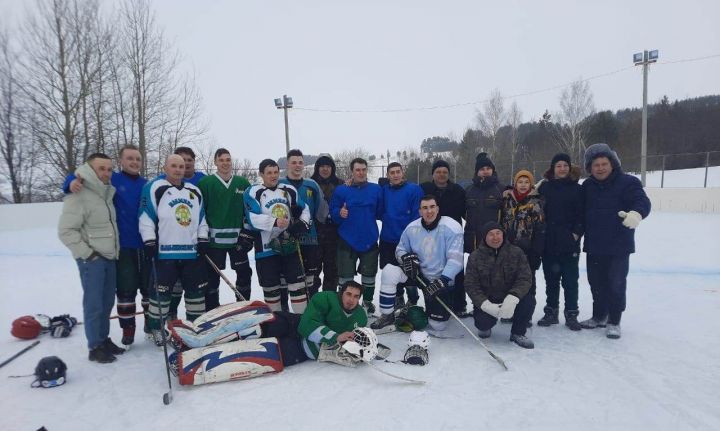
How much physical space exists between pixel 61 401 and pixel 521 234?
12.0 feet

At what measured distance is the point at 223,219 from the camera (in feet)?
12.0

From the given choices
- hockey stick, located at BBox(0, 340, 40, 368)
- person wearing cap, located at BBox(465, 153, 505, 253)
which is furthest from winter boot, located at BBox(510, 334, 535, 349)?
hockey stick, located at BBox(0, 340, 40, 368)

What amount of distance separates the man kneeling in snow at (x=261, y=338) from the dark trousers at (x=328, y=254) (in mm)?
1024

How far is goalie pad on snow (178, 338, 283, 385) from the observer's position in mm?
2736

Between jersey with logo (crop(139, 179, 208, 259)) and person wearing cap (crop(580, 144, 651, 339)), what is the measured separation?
3429 mm

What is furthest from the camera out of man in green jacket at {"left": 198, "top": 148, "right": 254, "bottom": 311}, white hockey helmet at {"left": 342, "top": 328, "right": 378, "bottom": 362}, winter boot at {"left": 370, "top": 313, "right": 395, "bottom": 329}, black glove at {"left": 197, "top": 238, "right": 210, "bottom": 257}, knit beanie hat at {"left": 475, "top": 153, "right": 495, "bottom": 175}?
knit beanie hat at {"left": 475, "top": 153, "right": 495, "bottom": 175}

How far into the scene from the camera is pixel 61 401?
261cm

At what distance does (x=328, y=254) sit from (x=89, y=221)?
2.16 metres

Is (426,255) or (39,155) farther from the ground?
(39,155)

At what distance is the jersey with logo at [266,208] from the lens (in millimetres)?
3627

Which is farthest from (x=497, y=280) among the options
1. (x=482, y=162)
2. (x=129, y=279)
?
(x=129, y=279)

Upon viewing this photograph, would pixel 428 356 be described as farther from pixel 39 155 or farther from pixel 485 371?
pixel 39 155

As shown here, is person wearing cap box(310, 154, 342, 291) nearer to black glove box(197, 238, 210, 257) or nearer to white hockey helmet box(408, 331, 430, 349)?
black glove box(197, 238, 210, 257)

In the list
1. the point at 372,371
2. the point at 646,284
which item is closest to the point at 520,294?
the point at 372,371
